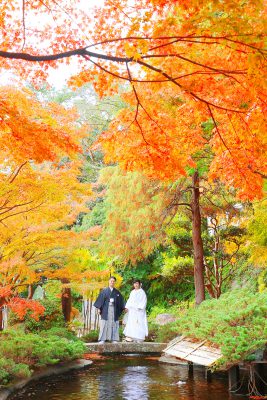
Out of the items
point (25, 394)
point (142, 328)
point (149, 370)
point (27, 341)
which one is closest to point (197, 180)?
point (142, 328)

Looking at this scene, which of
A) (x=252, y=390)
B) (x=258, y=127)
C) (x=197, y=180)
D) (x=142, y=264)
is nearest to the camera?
(x=258, y=127)

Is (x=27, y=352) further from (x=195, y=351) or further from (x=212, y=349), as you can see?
(x=212, y=349)

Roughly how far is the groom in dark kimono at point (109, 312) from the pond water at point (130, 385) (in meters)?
2.37

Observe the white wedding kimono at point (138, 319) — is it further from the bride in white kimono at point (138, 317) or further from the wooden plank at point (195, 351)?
the wooden plank at point (195, 351)

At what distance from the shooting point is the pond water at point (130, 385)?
7.29 m

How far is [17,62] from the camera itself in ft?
23.2

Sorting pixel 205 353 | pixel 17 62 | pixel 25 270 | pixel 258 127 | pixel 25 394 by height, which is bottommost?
pixel 25 394

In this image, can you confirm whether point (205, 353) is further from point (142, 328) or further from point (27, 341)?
point (142, 328)

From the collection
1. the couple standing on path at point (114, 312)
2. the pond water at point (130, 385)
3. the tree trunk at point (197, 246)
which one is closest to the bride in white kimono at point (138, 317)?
the couple standing on path at point (114, 312)

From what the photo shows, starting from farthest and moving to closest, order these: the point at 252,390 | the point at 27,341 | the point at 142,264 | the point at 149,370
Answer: the point at 142,264
the point at 149,370
the point at 27,341
the point at 252,390

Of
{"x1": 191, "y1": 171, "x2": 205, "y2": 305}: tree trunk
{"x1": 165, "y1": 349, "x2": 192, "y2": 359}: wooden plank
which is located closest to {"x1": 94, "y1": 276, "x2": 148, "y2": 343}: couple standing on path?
{"x1": 191, "y1": 171, "x2": 205, "y2": 305}: tree trunk

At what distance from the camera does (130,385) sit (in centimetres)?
812

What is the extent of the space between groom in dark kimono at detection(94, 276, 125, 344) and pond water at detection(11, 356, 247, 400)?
2.37 meters

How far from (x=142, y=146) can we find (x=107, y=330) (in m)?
6.76
